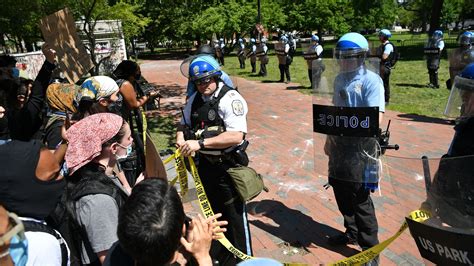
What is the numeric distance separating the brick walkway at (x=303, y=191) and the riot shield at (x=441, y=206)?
0.76 feet

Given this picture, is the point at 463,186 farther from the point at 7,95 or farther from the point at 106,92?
the point at 7,95

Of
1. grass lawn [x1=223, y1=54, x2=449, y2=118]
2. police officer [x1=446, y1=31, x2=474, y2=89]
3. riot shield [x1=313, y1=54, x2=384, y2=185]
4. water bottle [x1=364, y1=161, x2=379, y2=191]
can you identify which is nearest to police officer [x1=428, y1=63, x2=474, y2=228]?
riot shield [x1=313, y1=54, x2=384, y2=185]

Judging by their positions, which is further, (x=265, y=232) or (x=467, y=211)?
(x=265, y=232)

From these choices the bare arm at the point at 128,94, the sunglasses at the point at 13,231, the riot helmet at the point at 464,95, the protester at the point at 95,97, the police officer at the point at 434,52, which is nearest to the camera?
the sunglasses at the point at 13,231

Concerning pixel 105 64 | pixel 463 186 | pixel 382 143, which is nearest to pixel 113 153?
pixel 463 186

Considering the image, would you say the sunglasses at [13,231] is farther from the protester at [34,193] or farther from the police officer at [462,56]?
the police officer at [462,56]

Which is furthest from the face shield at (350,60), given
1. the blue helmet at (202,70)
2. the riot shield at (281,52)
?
the riot shield at (281,52)

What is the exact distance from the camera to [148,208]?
4.95 ft

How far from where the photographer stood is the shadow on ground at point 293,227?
4.06m

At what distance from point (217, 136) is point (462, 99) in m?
1.73

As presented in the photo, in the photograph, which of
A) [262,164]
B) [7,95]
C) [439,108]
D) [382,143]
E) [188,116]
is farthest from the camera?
[439,108]

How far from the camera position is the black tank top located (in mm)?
1777

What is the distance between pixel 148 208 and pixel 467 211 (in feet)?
4.48

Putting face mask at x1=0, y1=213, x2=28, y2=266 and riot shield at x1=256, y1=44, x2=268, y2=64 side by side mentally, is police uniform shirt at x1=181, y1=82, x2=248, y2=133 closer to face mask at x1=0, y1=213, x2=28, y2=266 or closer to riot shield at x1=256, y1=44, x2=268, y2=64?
face mask at x1=0, y1=213, x2=28, y2=266
